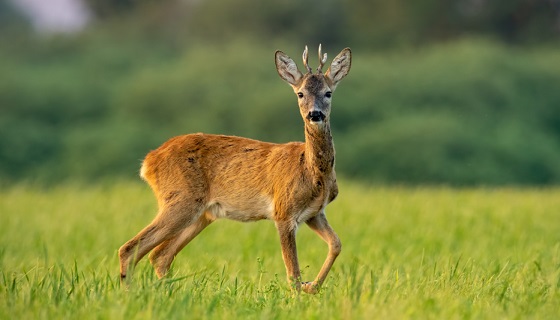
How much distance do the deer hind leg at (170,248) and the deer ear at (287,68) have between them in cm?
144

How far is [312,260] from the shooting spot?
10.4 meters

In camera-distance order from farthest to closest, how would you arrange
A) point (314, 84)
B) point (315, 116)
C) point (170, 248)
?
1. point (170, 248)
2. point (314, 84)
3. point (315, 116)

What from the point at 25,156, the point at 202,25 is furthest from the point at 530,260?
the point at 202,25

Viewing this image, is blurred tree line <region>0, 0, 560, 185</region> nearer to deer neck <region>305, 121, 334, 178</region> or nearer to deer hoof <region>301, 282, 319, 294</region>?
deer neck <region>305, 121, 334, 178</region>

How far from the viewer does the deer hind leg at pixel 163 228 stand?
8.07 metres

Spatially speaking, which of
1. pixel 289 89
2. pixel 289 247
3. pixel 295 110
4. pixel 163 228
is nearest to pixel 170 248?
pixel 163 228

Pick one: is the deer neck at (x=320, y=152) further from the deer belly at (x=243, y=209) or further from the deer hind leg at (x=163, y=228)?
the deer hind leg at (x=163, y=228)

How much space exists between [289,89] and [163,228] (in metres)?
18.1

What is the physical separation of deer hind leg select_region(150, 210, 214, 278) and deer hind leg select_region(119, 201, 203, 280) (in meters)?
0.23

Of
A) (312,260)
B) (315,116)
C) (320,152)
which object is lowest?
(312,260)

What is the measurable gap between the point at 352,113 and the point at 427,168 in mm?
3354

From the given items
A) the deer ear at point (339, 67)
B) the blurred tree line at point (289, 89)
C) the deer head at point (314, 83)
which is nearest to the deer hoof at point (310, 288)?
the deer head at point (314, 83)

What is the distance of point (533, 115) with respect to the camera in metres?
26.7

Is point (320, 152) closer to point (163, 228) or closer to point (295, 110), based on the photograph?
point (163, 228)
